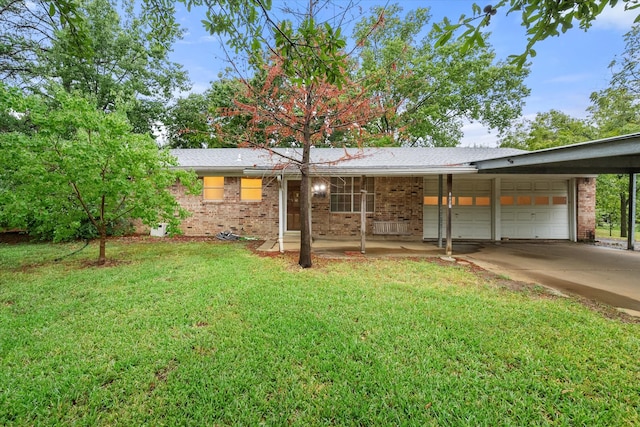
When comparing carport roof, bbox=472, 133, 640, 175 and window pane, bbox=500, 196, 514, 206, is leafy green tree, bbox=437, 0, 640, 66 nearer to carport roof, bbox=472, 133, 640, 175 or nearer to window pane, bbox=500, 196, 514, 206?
carport roof, bbox=472, 133, 640, 175

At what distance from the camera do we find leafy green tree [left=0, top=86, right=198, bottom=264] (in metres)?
5.14

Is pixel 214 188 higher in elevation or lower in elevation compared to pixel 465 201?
higher

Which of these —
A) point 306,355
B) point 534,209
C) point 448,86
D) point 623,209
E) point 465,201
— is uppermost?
point 448,86

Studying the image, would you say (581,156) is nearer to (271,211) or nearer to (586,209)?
(586,209)

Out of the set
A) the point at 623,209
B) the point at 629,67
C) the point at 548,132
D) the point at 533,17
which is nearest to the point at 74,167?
the point at 533,17

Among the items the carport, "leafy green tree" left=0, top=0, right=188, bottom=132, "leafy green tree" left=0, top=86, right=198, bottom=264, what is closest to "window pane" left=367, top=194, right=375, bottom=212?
the carport

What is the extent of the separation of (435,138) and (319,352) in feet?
64.1

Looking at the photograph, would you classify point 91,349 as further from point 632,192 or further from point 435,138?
point 435,138

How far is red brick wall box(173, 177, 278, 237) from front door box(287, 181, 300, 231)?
714 mm

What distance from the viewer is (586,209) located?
1038 centimetres

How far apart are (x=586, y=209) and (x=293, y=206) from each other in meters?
11.4

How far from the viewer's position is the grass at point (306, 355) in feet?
6.95

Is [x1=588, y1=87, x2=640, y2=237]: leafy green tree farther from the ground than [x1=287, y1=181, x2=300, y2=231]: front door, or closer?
farther from the ground

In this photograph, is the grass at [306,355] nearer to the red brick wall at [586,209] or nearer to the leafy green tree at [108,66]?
the red brick wall at [586,209]
